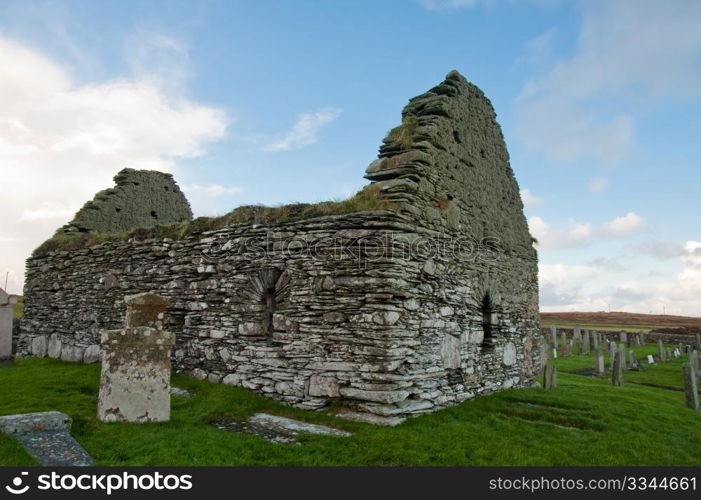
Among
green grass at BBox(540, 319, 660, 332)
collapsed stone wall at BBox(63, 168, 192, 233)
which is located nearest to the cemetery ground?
collapsed stone wall at BBox(63, 168, 192, 233)

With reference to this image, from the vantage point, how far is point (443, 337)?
392 inches

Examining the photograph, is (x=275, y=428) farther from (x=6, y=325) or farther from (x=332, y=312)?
(x=6, y=325)

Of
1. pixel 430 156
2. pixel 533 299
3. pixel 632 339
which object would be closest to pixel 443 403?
pixel 430 156

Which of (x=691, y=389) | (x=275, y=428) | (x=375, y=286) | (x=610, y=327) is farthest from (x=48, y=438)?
(x=610, y=327)

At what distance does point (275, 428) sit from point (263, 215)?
178 inches

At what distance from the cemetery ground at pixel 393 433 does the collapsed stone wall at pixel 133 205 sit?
21.4 ft

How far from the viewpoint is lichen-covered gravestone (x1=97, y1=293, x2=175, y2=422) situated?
307 inches

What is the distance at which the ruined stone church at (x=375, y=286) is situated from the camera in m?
8.88

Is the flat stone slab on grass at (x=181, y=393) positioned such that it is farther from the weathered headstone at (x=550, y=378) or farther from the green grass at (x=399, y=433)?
the weathered headstone at (x=550, y=378)

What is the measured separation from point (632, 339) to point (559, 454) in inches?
1352

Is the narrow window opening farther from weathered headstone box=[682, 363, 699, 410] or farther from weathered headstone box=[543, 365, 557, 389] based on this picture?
weathered headstone box=[682, 363, 699, 410]

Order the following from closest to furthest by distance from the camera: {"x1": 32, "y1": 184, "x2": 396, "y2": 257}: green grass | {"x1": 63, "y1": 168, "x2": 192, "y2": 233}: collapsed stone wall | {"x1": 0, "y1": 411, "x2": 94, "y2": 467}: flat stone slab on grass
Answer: {"x1": 0, "y1": 411, "x2": 94, "y2": 467}: flat stone slab on grass → {"x1": 32, "y1": 184, "x2": 396, "y2": 257}: green grass → {"x1": 63, "y1": 168, "x2": 192, "y2": 233}: collapsed stone wall

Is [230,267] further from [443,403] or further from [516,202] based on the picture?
[516,202]

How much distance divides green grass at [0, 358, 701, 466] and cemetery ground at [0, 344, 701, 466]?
0.02 metres
